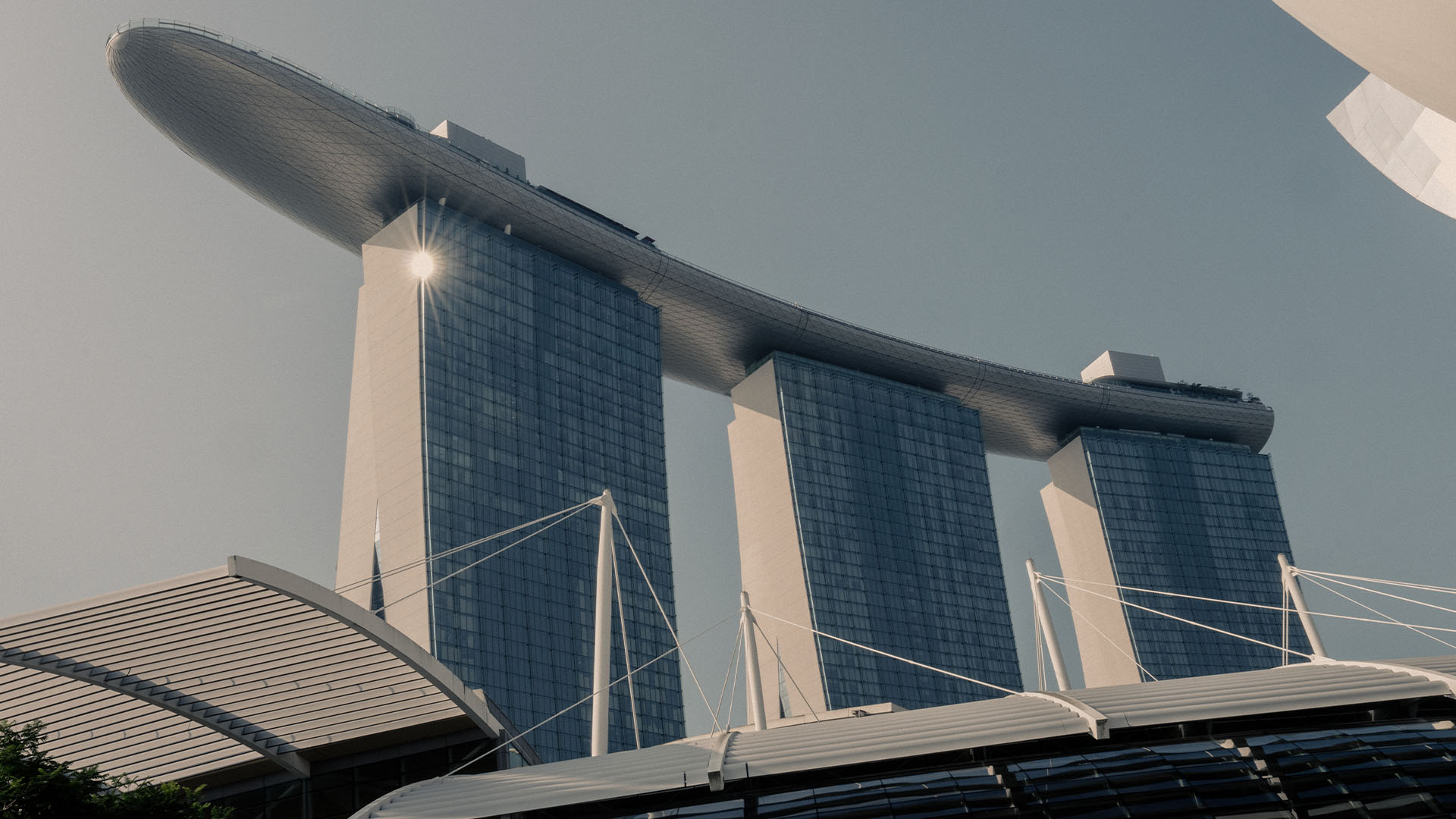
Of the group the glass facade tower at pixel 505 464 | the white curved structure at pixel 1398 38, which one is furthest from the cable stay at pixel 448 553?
the white curved structure at pixel 1398 38

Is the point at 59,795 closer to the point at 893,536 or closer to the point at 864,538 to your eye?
the point at 864,538

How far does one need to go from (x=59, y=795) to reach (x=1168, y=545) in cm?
15234

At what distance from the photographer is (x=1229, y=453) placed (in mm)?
169125

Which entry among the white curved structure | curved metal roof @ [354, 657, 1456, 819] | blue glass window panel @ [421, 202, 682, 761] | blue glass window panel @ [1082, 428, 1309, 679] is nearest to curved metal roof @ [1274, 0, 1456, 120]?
the white curved structure

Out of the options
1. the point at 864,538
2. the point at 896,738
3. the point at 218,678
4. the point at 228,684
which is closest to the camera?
the point at 896,738

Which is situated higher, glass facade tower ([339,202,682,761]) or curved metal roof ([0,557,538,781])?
glass facade tower ([339,202,682,761])

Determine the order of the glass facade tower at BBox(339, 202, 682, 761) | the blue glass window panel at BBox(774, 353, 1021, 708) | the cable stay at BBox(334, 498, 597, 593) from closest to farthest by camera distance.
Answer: the cable stay at BBox(334, 498, 597, 593), the glass facade tower at BBox(339, 202, 682, 761), the blue glass window panel at BBox(774, 353, 1021, 708)

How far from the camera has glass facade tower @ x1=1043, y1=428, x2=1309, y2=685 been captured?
495 ft

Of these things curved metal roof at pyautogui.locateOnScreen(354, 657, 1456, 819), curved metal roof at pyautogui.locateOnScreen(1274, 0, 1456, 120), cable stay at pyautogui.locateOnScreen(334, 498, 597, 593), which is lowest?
curved metal roof at pyautogui.locateOnScreen(354, 657, 1456, 819)

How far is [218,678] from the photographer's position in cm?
3438

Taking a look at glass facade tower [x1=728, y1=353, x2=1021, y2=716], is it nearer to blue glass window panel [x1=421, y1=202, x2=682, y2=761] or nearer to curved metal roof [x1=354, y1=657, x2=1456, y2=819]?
blue glass window panel [x1=421, y1=202, x2=682, y2=761]

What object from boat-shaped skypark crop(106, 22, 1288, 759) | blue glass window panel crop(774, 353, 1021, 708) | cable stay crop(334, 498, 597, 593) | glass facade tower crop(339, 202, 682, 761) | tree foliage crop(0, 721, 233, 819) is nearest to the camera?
tree foliage crop(0, 721, 233, 819)

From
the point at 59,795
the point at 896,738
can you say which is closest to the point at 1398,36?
the point at 896,738

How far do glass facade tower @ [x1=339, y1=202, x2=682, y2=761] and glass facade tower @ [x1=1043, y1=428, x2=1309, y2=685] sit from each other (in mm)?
66110
